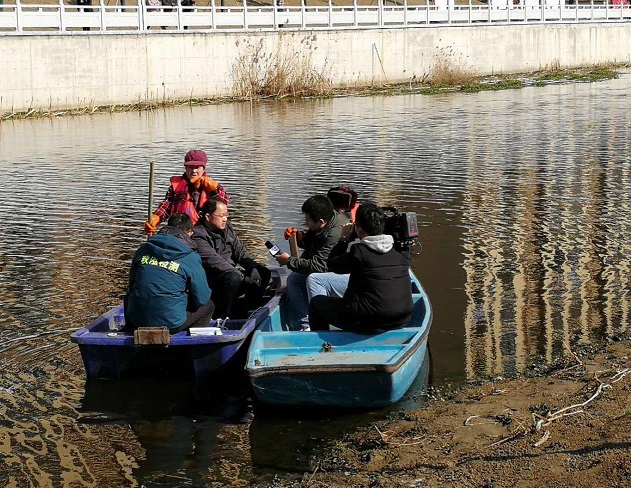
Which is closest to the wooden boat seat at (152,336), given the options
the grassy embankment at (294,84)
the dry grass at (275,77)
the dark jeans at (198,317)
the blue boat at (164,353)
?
the blue boat at (164,353)

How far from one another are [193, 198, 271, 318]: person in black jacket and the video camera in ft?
5.40

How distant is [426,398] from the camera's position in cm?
847

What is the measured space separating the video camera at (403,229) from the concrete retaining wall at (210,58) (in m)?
26.4

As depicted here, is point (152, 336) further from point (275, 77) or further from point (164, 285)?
point (275, 77)

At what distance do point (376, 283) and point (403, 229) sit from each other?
0.54 metres

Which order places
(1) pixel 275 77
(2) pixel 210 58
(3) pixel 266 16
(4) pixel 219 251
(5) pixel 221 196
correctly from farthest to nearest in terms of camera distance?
(3) pixel 266 16
(1) pixel 275 77
(2) pixel 210 58
(5) pixel 221 196
(4) pixel 219 251

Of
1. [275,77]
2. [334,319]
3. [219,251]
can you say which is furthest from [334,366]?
[275,77]

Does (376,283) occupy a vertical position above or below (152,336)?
above

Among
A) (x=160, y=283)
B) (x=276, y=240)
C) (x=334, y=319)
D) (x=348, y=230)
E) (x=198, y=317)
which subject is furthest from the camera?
(x=276, y=240)

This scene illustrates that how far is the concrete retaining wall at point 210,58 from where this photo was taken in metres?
34.3

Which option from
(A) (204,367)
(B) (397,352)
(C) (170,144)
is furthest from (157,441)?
(C) (170,144)

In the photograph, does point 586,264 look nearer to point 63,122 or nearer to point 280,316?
point 280,316

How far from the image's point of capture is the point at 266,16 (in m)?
41.3

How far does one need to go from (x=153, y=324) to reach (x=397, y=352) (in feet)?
6.23
